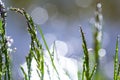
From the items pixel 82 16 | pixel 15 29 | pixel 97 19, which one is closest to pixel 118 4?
pixel 82 16

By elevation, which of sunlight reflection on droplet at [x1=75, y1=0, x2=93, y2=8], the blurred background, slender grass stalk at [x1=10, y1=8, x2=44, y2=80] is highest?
sunlight reflection on droplet at [x1=75, y1=0, x2=93, y2=8]

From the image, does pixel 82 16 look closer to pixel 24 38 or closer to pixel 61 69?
pixel 24 38

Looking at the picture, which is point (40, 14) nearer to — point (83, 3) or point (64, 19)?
point (64, 19)

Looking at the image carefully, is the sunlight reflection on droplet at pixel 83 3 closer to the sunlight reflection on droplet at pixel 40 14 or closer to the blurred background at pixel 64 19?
the blurred background at pixel 64 19

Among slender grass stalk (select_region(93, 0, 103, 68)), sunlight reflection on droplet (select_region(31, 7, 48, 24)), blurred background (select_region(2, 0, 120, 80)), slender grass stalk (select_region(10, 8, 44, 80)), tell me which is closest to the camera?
slender grass stalk (select_region(10, 8, 44, 80))

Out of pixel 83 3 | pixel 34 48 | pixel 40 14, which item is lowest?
pixel 34 48

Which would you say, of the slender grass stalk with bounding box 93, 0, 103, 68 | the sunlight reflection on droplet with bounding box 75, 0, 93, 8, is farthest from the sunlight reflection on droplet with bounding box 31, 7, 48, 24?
the slender grass stalk with bounding box 93, 0, 103, 68

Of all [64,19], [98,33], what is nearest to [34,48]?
[98,33]

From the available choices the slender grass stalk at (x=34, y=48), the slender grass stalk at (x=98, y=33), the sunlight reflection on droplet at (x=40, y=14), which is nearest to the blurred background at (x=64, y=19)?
the sunlight reflection on droplet at (x=40, y=14)

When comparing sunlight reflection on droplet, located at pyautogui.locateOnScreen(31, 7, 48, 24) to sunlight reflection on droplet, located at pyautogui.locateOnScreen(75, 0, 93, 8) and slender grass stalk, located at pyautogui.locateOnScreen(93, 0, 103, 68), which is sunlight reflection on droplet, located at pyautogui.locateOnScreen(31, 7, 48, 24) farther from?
slender grass stalk, located at pyautogui.locateOnScreen(93, 0, 103, 68)

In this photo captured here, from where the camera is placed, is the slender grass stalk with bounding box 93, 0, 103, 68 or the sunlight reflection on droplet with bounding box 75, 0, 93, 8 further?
the sunlight reflection on droplet with bounding box 75, 0, 93, 8
